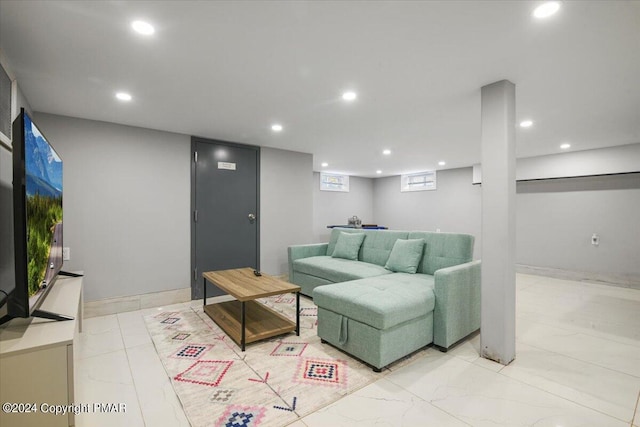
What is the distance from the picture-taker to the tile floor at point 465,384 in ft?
5.65

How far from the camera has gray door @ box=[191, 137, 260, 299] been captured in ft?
13.4

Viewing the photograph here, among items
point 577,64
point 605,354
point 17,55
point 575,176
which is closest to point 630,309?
point 605,354

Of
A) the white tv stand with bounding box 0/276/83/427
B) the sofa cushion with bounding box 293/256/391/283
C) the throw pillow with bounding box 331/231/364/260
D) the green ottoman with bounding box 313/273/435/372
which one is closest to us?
the white tv stand with bounding box 0/276/83/427

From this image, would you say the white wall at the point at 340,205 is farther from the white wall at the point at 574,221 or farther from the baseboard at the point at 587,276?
the baseboard at the point at 587,276

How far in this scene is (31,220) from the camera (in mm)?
1546

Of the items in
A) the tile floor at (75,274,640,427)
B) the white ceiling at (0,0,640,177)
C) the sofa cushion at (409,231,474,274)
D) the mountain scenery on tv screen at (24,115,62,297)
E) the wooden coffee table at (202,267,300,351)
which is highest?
the white ceiling at (0,0,640,177)

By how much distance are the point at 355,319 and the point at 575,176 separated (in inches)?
210

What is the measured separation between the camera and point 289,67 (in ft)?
7.24

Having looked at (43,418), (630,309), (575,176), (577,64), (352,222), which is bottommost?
(630,309)

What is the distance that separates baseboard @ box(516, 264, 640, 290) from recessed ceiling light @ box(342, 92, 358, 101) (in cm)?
536

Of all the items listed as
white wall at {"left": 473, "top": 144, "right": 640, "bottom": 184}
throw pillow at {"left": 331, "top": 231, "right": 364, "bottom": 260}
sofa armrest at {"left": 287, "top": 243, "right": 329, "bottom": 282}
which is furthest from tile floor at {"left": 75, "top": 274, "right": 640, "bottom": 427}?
white wall at {"left": 473, "top": 144, "right": 640, "bottom": 184}

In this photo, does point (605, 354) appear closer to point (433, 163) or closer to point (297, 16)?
point (297, 16)

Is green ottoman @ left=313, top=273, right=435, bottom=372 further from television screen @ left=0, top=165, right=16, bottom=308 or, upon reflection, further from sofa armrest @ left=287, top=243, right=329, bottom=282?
television screen @ left=0, top=165, right=16, bottom=308

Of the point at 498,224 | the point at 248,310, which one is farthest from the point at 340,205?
the point at 498,224
